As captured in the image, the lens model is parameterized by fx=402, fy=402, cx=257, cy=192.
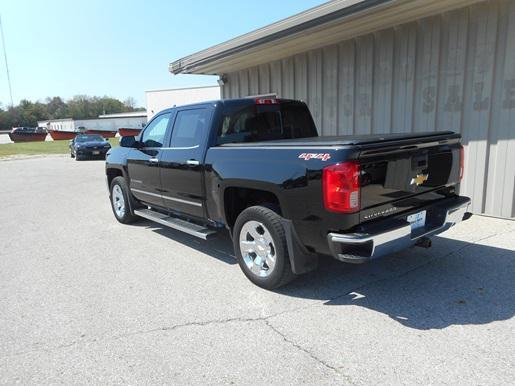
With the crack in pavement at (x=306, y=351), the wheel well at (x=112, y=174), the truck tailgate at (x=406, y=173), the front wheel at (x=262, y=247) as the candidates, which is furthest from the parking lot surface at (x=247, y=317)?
the wheel well at (x=112, y=174)

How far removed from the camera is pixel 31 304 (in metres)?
4.00

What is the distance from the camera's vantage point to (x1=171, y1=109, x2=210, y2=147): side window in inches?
192

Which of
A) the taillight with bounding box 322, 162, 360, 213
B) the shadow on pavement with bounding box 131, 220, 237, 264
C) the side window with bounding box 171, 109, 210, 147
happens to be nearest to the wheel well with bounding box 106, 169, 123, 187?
the shadow on pavement with bounding box 131, 220, 237, 264

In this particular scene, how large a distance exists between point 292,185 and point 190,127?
2084 millimetres

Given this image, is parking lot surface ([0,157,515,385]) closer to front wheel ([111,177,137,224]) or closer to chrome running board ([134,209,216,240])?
chrome running board ([134,209,216,240])

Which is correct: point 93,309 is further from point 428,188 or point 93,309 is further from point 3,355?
point 428,188

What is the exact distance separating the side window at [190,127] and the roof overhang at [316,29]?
3058 mm

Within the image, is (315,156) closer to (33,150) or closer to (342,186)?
(342,186)

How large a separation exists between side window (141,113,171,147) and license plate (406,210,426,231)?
11.5 feet

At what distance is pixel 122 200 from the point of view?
712 cm

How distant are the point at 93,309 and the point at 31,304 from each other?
0.69m

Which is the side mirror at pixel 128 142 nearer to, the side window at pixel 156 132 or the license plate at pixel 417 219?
the side window at pixel 156 132

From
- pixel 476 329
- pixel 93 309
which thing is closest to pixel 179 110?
pixel 93 309

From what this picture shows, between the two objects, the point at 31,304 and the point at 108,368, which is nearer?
the point at 108,368
